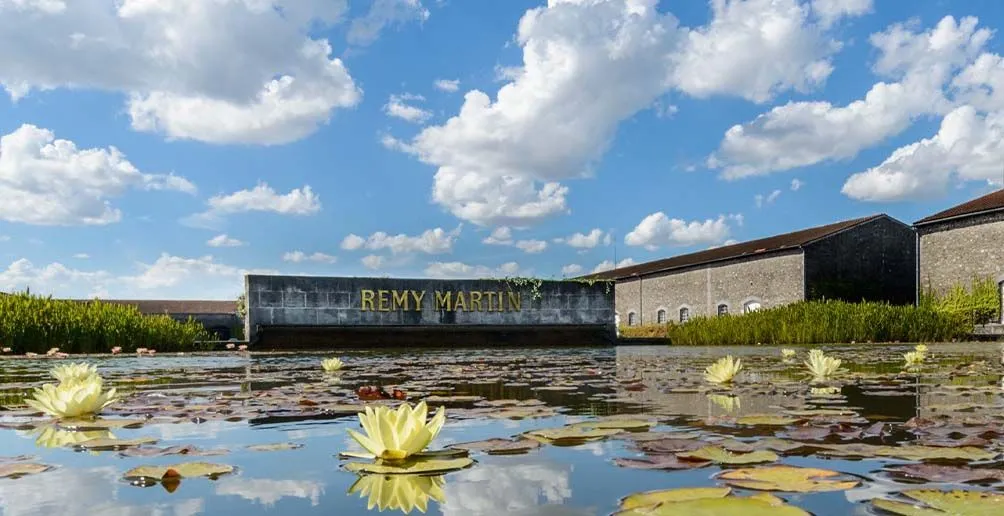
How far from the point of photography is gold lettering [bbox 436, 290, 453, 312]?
19.8 meters

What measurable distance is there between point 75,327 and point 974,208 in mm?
25608

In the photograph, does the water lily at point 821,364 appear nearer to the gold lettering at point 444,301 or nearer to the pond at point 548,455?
the pond at point 548,455

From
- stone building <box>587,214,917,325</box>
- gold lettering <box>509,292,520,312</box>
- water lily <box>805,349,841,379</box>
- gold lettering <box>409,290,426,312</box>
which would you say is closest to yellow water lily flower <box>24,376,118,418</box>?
water lily <box>805,349,841,379</box>

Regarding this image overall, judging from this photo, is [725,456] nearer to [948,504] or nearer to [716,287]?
[948,504]

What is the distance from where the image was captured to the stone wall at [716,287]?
28.2 metres

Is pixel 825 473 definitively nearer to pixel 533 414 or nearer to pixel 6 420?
pixel 533 414

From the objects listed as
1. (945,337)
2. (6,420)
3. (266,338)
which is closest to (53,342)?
(266,338)

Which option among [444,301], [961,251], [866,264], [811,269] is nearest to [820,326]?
[811,269]

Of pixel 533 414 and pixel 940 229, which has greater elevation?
pixel 940 229

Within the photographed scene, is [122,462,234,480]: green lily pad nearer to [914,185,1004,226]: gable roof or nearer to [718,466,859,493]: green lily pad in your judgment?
[718,466,859,493]: green lily pad

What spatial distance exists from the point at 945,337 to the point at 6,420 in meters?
23.3

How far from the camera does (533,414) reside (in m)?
2.97

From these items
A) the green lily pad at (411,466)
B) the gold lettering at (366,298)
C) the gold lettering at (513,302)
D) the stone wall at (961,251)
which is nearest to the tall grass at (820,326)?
the stone wall at (961,251)

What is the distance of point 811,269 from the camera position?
27.2 metres
